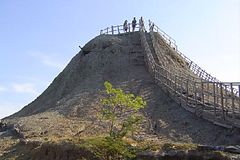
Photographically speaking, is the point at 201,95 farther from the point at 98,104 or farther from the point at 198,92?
the point at 98,104

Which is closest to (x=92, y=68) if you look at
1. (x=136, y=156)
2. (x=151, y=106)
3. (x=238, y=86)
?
(x=151, y=106)

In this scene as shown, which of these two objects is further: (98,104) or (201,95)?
(98,104)

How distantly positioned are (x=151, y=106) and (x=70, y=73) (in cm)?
1768

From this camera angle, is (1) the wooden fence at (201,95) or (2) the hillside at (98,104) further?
(2) the hillside at (98,104)

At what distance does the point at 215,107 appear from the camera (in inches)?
1148

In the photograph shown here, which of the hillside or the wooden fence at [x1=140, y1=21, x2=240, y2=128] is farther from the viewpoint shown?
the hillside

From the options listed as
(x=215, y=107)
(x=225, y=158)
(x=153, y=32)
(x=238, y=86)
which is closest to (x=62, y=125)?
(x=215, y=107)

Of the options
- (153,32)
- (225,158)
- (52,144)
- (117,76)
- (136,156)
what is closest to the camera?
(225,158)

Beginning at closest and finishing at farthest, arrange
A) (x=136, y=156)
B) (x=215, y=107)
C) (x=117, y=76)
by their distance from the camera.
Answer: (x=136, y=156)
(x=215, y=107)
(x=117, y=76)

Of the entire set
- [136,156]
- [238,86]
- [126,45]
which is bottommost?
[136,156]

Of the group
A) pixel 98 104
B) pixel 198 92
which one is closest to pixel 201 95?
pixel 198 92

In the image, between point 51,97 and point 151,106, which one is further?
point 51,97

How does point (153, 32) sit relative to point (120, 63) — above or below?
above

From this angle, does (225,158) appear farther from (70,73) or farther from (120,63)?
(70,73)
